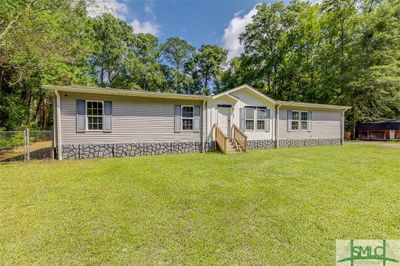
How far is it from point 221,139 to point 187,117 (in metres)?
2.02

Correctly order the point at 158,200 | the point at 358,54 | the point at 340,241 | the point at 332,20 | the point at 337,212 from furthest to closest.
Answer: the point at 332,20
the point at 358,54
the point at 158,200
the point at 337,212
the point at 340,241

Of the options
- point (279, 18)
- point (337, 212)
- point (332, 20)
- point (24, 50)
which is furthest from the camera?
point (279, 18)

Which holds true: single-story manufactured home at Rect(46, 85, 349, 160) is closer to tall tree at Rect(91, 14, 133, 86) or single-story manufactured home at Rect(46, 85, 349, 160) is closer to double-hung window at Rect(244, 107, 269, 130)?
double-hung window at Rect(244, 107, 269, 130)

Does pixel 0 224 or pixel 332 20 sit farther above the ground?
pixel 332 20

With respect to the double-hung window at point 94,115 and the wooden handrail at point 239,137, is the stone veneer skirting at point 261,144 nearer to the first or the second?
the wooden handrail at point 239,137

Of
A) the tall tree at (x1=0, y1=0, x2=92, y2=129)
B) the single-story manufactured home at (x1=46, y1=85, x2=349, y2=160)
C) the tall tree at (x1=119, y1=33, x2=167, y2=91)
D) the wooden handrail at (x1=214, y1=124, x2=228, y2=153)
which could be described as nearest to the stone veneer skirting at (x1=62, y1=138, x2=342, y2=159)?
the single-story manufactured home at (x1=46, y1=85, x2=349, y2=160)

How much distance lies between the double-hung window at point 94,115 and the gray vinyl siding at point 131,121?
211 mm

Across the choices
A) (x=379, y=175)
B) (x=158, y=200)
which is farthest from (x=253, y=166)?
(x=158, y=200)

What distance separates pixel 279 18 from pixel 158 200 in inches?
1112

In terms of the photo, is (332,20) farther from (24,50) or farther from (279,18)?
(24,50)

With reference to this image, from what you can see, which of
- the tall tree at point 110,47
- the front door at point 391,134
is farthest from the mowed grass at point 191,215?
the tall tree at point 110,47

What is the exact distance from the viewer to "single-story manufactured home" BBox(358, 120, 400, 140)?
758 inches

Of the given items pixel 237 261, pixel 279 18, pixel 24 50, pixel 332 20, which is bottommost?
pixel 237 261

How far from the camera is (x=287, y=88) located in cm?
2697
